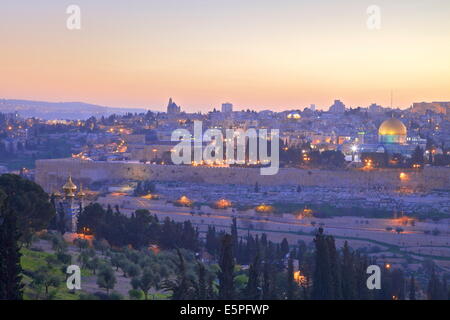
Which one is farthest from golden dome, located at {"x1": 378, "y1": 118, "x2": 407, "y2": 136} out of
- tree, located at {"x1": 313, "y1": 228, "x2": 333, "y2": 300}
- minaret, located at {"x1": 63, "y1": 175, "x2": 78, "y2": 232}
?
tree, located at {"x1": 313, "y1": 228, "x2": 333, "y2": 300}

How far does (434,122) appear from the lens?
4912cm

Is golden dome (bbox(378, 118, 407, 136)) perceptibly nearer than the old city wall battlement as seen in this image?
No

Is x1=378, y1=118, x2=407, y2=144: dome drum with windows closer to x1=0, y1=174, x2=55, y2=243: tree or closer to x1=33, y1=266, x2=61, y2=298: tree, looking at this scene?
x1=0, y1=174, x2=55, y2=243: tree

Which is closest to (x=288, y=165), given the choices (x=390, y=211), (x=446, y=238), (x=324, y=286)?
(x=390, y=211)

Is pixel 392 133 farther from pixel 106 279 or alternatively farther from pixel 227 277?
pixel 227 277

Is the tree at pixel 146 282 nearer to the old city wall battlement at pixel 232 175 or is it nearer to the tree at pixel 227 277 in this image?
the tree at pixel 227 277

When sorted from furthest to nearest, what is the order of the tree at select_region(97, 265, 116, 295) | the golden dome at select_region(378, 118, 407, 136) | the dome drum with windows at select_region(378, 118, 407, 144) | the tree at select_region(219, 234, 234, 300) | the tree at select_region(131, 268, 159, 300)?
the golden dome at select_region(378, 118, 407, 136) → the dome drum with windows at select_region(378, 118, 407, 144) → the tree at select_region(97, 265, 116, 295) → the tree at select_region(131, 268, 159, 300) → the tree at select_region(219, 234, 234, 300)

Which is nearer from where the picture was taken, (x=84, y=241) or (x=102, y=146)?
(x=84, y=241)

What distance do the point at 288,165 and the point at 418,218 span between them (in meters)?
10.4

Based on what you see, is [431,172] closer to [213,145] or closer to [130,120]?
[213,145]

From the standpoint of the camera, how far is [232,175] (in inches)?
1104

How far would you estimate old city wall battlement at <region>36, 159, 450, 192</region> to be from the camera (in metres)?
26.3

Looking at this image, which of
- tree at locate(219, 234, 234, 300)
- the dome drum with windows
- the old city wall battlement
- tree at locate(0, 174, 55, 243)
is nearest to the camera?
tree at locate(219, 234, 234, 300)

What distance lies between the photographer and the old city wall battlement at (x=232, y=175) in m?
26.3
